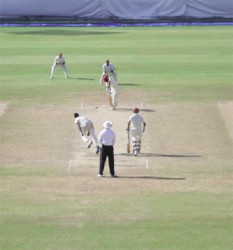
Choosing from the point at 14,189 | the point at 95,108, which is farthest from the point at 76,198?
the point at 95,108

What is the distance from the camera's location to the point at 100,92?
36219mm

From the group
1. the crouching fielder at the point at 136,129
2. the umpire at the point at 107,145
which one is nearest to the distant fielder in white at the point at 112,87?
the crouching fielder at the point at 136,129

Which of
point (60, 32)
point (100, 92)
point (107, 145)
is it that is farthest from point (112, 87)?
point (60, 32)

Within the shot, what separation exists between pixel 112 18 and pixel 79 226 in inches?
1698

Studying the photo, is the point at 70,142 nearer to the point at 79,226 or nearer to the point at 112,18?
the point at 79,226

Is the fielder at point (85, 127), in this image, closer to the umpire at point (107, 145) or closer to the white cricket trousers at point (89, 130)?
the white cricket trousers at point (89, 130)

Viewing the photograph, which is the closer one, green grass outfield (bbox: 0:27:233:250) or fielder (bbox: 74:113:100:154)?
green grass outfield (bbox: 0:27:233:250)

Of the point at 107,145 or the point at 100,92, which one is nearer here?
the point at 107,145

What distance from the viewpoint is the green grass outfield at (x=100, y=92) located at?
18.7m

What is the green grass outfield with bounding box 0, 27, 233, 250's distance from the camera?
61.2 ft

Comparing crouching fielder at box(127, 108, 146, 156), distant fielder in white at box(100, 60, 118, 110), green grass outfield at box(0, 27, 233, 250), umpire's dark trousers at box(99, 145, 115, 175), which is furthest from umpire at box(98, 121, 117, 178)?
distant fielder in white at box(100, 60, 118, 110)

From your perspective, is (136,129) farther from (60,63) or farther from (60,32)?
(60,32)

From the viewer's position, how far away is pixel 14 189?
880 inches

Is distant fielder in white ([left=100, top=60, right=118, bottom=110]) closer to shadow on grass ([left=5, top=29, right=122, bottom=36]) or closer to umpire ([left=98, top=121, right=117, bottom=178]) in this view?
umpire ([left=98, top=121, right=117, bottom=178])
